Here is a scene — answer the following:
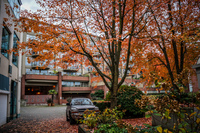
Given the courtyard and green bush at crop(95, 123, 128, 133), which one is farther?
the courtyard

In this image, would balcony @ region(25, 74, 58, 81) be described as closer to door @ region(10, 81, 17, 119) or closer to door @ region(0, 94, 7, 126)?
door @ region(10, 81, 17, 119)

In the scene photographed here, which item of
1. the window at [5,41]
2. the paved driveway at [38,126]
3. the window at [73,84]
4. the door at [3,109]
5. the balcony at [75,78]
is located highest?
the window at [5,41]

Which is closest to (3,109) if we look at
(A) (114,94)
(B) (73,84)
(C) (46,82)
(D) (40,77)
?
(A) (114,94)

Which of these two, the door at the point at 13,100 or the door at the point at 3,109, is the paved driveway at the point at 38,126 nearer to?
the door at the point at 3,109

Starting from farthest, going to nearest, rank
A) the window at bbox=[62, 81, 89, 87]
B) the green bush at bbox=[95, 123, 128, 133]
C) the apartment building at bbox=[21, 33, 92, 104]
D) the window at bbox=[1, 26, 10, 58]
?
the window at bbox=[62, 81, 89, 87], the apartment building at bbox=[21, 33, 92, 104], the window at bbox=[1, 26, 10, 58], the green bush at bbox=[95, 123, 128, 133]

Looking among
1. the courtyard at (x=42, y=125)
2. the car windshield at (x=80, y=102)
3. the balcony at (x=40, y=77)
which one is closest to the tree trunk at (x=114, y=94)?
the courtyard at (x=42, y=125)

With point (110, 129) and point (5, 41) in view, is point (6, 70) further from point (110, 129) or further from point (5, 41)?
point (110, 129)

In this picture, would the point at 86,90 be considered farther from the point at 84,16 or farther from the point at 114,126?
the point at 114,126

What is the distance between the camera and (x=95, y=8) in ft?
32.0

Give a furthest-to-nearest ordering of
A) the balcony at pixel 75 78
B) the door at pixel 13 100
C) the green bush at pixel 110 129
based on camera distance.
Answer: the balcony at pixel 75 78, the door at pixel 13 100, the green bush at pixel 110 129

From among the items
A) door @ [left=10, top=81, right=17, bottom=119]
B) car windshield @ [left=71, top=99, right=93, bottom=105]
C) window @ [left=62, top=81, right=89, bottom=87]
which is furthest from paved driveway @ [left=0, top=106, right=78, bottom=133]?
window @ [left=62, top=81, right=89, bottom=87]

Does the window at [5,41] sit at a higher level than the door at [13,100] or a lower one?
higher

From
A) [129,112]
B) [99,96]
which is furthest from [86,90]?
[129,112]

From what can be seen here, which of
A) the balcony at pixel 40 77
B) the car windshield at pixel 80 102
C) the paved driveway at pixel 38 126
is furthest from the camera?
the balcony at pixel 40 77
